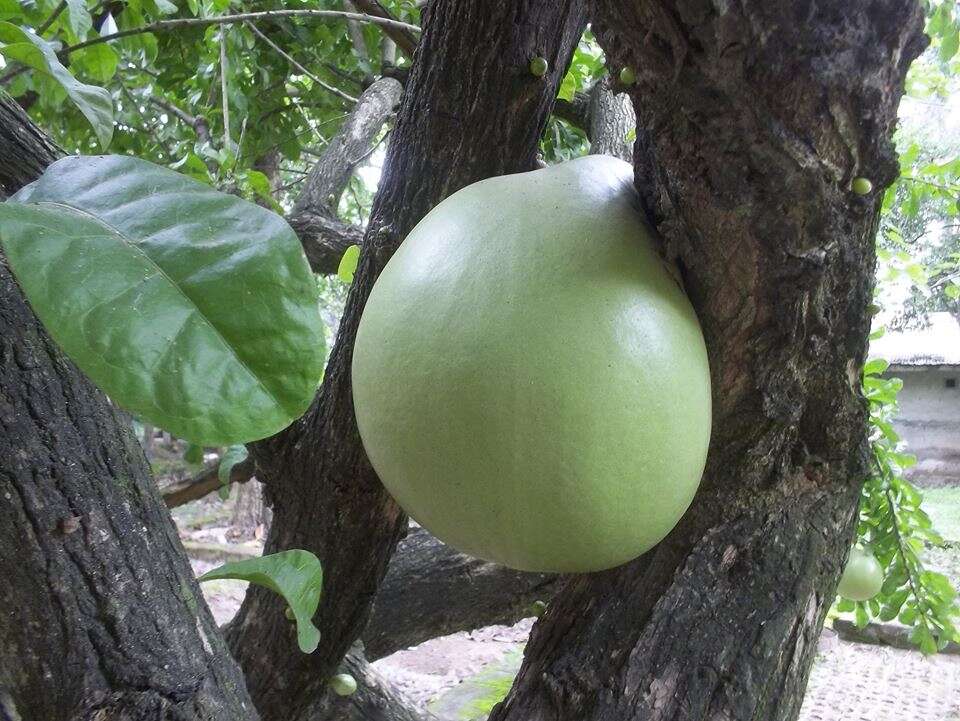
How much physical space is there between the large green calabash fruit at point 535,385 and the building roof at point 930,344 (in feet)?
22.6

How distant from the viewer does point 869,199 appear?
0.58 metres

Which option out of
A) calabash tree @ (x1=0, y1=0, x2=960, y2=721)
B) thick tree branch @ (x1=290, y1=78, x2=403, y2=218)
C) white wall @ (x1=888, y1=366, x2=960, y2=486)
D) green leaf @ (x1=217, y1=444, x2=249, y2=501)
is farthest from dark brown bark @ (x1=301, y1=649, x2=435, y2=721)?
white wall @ (x1=888, y1=366, x2=960, y2=486)

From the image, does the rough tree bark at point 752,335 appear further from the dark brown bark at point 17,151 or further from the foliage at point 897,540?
the dark brown bark at point 17,151

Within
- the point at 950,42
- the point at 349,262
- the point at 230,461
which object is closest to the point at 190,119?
the point at 230,461

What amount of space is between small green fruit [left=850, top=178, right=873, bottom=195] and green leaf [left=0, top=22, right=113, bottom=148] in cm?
62

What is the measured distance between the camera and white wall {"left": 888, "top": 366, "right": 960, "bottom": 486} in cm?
719

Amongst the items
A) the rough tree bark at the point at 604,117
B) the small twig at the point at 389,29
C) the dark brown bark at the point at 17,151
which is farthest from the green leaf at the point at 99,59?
the rough tree bark at the point at 604,117

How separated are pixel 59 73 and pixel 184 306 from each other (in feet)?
1.42

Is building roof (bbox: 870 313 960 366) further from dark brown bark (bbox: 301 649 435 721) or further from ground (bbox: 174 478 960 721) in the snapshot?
dark brown bark (bbox: 301 649 435 721)

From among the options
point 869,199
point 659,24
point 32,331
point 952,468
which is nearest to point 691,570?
point 869,199

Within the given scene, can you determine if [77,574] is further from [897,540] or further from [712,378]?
[897,540]

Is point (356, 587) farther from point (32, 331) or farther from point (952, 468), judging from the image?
point (952, 468)

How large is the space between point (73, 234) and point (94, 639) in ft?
1.09

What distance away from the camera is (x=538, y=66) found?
0.87m
